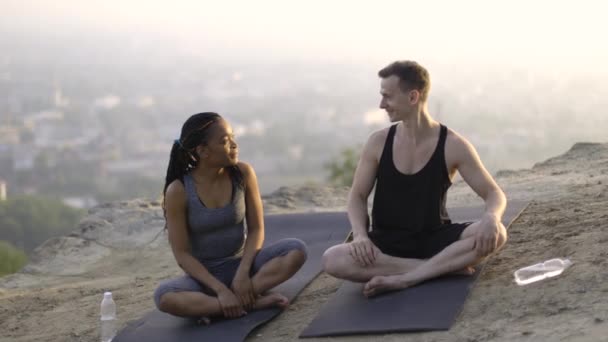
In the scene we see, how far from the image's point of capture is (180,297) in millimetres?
4617

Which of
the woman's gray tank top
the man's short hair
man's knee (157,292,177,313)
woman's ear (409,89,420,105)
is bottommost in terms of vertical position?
man's knee (157,292,177,313)

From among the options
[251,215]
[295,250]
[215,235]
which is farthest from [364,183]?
[215,235]

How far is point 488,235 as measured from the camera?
456 cm

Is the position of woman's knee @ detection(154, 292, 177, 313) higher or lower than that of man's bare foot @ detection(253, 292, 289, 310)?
higher

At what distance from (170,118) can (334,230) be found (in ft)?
135

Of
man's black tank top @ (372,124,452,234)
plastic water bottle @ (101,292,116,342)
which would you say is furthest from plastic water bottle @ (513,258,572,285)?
plastic water bottle @ (101,292,116,342)

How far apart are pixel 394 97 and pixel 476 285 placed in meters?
1.10

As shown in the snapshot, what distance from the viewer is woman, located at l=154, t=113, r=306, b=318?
465cm

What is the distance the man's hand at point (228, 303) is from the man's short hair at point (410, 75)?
144 centimetres

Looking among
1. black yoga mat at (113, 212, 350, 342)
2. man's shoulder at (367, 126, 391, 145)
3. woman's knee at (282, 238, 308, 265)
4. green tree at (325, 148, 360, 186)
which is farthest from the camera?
green tree at (325, 148, 360, 186)

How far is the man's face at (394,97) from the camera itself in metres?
4.74

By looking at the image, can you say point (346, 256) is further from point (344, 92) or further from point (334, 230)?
point (344, 92)

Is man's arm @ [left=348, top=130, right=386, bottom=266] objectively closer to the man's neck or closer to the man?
the man

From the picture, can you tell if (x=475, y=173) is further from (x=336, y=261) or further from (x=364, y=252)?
(x=336, y=261)
